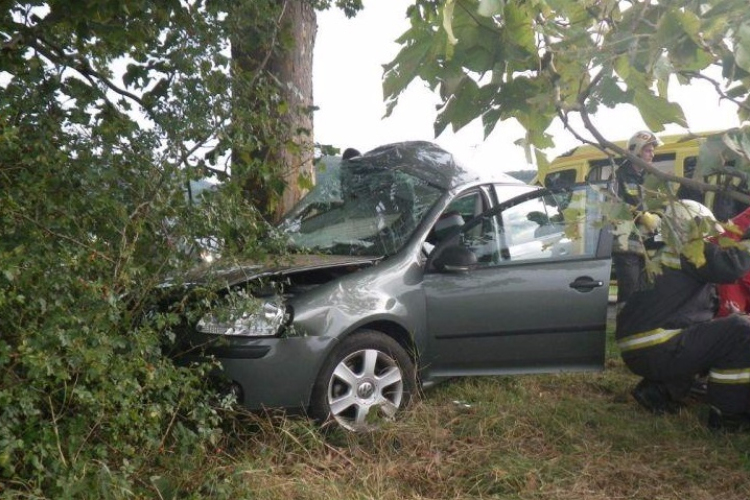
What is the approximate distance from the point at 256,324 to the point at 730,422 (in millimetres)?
2548

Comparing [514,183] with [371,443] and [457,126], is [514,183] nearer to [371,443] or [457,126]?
[371,443]

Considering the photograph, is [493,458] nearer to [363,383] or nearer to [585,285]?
[363,383]

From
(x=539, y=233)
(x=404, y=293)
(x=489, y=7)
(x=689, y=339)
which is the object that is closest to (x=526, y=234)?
(x=539, y=233)

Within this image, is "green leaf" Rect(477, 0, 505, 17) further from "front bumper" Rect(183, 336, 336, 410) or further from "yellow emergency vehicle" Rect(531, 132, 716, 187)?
"yellow emergency vehicle" Rect(531, 132, 716, 187)

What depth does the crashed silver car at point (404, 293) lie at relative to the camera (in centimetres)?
434

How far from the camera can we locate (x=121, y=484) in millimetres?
3314

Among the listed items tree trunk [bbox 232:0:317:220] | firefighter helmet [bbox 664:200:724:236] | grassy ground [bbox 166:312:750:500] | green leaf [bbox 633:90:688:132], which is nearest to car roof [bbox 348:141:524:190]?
tree trunk [bbox 232:0:317:220]

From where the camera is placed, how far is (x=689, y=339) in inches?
186

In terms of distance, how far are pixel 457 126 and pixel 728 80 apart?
70cm

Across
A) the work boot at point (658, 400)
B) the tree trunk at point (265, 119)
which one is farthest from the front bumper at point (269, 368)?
the work boot at point (658, 400)

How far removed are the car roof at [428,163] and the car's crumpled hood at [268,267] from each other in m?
0.79

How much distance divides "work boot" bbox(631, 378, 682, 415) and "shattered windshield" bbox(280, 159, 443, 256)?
5.50 feet

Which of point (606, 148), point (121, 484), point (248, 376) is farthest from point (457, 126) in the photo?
point (248, 376)

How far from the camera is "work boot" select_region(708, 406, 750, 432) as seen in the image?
4570mm
